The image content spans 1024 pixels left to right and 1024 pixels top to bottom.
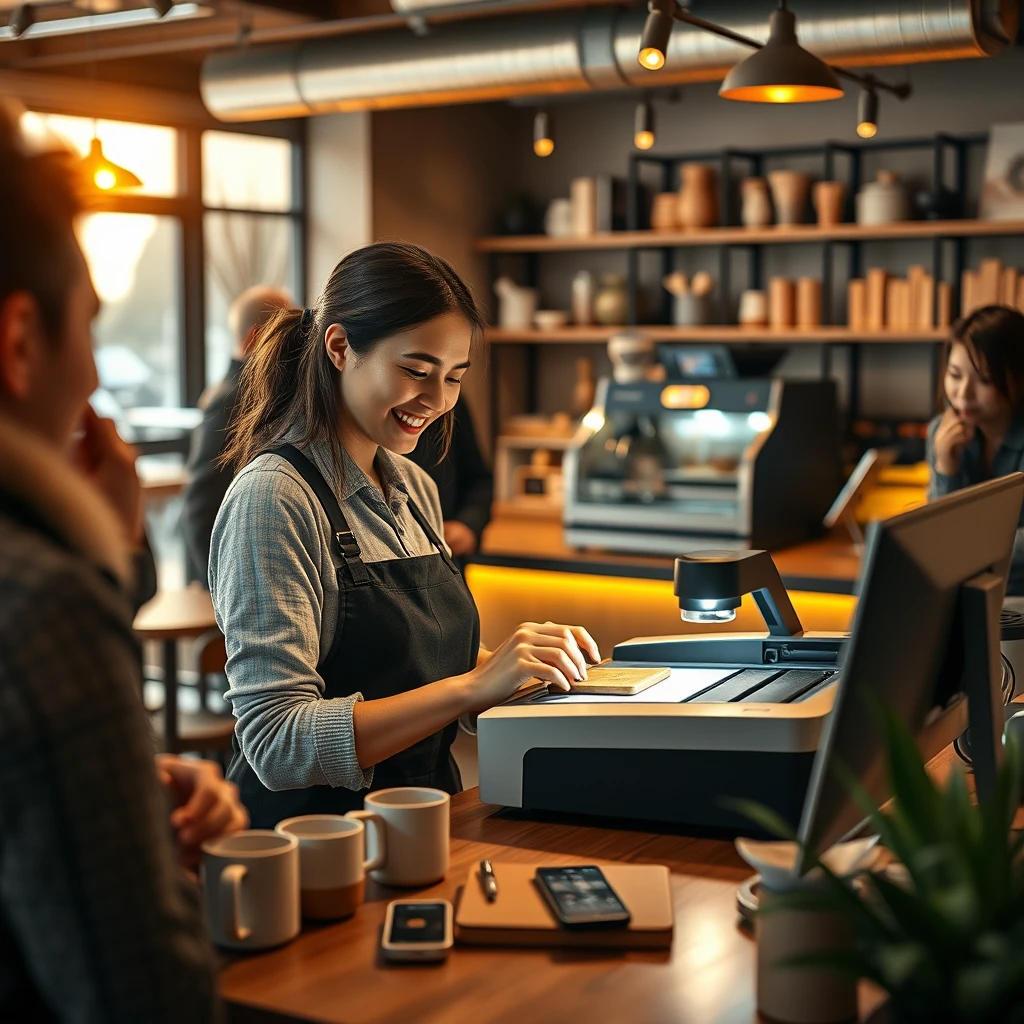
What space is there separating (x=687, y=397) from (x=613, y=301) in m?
1.60

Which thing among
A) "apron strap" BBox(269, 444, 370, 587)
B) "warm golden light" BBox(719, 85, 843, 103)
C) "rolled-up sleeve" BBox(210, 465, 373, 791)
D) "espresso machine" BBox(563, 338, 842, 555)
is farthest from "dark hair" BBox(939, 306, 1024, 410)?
"rolled-up sleeve" BBox(210, 465, 373, 791)

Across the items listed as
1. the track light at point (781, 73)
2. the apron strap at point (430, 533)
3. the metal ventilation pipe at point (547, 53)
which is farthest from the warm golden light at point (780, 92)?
the apron strap at point (430, 533)

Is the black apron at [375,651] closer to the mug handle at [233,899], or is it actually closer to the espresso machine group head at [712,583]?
the espresso machine group head at [712,583]

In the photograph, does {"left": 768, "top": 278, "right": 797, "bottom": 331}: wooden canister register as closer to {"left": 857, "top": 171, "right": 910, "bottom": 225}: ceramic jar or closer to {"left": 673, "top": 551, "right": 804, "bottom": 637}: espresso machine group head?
{"left": 857, "top": 171, "right": 910, "bottom": 225}: ceramic jar

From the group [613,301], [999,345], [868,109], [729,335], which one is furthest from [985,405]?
[613,301]

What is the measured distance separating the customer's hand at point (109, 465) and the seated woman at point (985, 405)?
262 centimetres

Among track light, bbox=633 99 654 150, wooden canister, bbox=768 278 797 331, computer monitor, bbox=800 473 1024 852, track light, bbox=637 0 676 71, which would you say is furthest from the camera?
wooden canister, bbox=768 278 797 331

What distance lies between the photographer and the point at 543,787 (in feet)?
5.75

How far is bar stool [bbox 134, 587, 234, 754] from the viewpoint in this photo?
403cm

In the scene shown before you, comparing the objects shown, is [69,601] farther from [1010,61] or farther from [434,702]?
[1010,61]

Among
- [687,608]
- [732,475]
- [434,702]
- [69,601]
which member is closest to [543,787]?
[434,702]

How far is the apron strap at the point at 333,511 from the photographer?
6.38 feet

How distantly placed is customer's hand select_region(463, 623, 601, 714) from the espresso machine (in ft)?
9.33

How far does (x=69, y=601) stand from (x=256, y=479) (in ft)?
3.37
